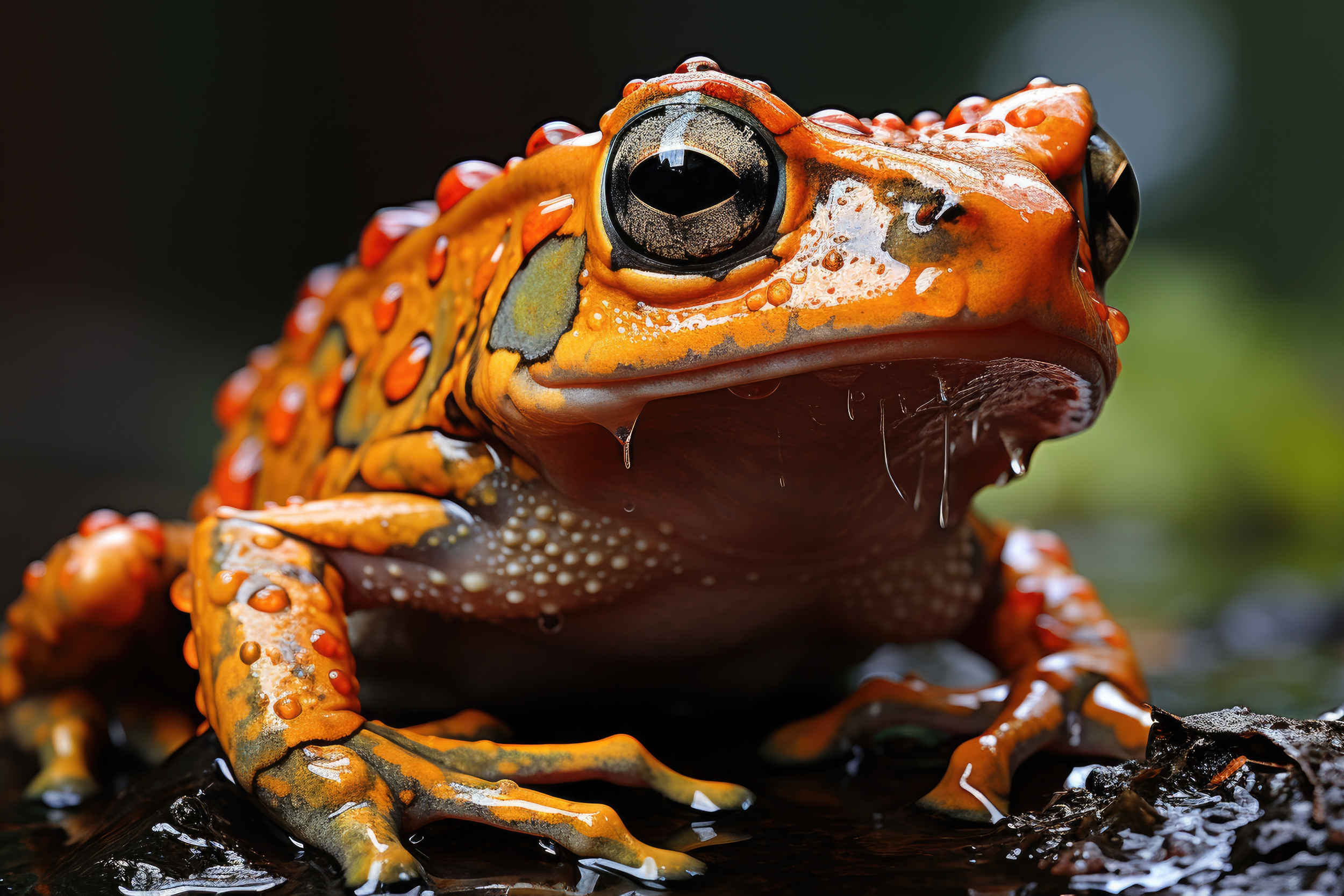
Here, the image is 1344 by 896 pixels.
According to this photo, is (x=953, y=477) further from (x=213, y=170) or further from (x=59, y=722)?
(x=213, y=170)

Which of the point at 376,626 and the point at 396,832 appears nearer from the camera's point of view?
the point at 396,832

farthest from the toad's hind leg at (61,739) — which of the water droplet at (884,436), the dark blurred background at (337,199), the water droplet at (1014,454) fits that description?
the dark blurred background at (337,199)

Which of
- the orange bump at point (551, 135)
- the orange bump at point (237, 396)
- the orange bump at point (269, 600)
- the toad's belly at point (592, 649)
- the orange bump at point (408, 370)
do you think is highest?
the orange bump at point (551, 135)

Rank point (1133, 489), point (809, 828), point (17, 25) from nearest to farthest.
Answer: point (809, 828) → point (17, 25) → point (1133, 489)

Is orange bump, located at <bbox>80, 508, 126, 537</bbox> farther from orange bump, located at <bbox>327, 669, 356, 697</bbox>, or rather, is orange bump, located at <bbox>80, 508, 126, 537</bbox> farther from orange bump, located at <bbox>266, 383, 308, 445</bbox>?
orange bump, located at <bbox>327, 669, 356, 697</bbox>

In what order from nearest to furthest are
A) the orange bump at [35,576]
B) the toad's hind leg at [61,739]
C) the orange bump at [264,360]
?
the toad's hind leg at [61,739], the orange bump at [35,576], the orange bump at [264,360]

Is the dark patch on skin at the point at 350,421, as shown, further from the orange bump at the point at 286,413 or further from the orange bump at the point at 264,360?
the orange bump at the point at 264,360

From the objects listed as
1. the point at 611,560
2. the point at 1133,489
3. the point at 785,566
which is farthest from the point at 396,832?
the point at 1133,489

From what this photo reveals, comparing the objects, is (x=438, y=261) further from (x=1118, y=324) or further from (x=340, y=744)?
(x=1118, y=324)
